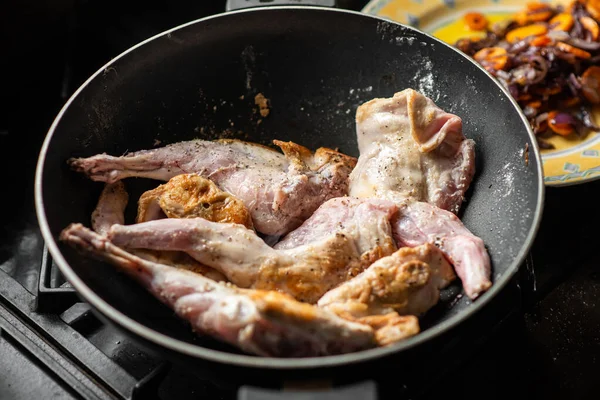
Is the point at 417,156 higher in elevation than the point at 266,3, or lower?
lower

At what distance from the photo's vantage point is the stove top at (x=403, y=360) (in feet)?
4.47

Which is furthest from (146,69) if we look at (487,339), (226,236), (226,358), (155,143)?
(487,339)

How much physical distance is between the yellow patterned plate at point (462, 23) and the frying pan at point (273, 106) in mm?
449

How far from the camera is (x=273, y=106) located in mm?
1845

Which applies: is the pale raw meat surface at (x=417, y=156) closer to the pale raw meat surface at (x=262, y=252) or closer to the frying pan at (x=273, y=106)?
the frying pan at (x=273, y=106)

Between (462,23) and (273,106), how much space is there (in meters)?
1.03

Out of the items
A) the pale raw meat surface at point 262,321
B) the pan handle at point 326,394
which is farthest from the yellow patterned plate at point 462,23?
the pan handle at point 326,394

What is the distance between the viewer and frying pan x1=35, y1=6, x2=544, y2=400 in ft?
4.36

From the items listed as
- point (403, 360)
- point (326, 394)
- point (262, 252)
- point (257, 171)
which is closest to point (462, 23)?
point (257, 171)

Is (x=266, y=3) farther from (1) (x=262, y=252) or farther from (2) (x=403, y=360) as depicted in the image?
(2) (x=403, y=360)

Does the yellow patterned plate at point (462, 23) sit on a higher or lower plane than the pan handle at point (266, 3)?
lower

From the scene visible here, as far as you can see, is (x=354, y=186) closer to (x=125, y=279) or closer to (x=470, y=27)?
(x=125, y=279)

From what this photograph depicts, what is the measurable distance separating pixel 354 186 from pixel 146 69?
25.4 inches

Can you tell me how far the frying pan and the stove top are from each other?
0.17 meters
